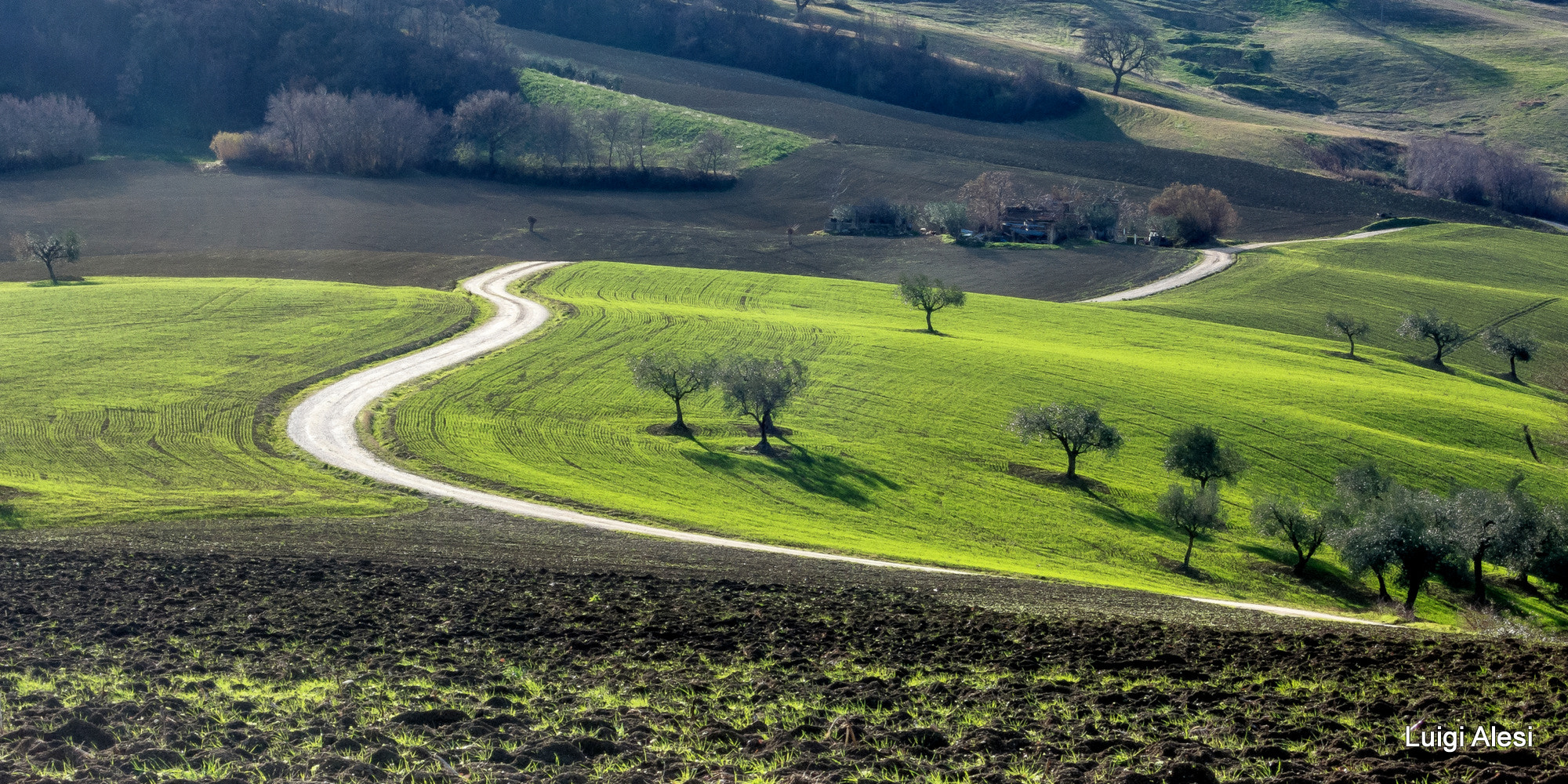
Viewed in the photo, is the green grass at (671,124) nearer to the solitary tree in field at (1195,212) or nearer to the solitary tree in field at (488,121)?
the solitary tree in field at (488,121)

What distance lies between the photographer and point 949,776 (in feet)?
51.8

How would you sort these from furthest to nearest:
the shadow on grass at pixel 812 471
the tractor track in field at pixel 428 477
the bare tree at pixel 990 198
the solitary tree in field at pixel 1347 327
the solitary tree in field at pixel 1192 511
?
the bare tree at pixel 990 198 < the solitary tree in field at pixel 1347 327 < the shadow on grass at pixel 812 471 < the solitary tree in field at pixel 1192 511 < the tractor track in field at pixel 428 477

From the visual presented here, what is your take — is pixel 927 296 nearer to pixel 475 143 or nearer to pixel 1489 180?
pixel 475 143

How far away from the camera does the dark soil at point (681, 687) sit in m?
15.9

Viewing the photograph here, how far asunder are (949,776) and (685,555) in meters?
20.5

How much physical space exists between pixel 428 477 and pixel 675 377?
1711 cm

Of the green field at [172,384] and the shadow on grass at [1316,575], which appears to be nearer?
the green field at [172,384]

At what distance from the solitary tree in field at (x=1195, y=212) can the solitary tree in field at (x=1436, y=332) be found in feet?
130

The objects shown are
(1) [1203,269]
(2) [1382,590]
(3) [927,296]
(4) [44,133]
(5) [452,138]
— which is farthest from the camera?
Result: (5) [452,138]

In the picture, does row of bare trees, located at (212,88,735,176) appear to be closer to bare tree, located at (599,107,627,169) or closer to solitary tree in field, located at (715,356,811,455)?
bare tree, located at (599,107,627,169)

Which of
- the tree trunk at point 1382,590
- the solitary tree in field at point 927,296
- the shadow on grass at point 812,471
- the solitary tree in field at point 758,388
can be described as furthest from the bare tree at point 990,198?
the tree trunk at point 1382,590

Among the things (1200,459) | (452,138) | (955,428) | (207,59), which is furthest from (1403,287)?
(207,59)

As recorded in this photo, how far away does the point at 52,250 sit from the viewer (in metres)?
96.5

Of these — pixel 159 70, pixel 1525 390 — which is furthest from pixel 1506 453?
pixel 159 70
